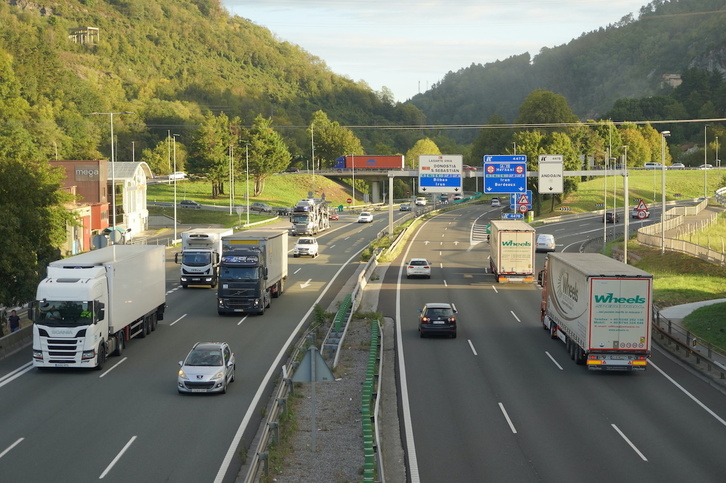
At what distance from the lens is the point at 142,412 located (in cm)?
2373

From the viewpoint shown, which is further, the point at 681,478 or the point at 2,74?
the point at 2,74

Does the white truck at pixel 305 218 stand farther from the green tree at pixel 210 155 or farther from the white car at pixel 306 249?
the green tree at pixel 210 155

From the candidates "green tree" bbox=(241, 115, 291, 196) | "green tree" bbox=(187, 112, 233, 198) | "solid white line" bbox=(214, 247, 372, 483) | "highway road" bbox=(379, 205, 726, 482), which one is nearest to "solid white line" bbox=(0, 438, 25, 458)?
"solid white line" bbox=(214, 247, 372, 483)

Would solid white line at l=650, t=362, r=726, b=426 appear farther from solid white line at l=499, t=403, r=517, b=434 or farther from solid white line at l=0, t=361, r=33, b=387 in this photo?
solid white line at l=0, t=361, r=33, b=387

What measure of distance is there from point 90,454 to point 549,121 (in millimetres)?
146171

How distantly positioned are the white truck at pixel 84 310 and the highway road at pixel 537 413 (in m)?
10.6

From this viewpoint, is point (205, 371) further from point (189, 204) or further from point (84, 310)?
point (189, 204)

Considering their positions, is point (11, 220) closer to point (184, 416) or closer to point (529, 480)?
point (184, 416)

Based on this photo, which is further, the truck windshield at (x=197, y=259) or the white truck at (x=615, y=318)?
the truck windshield at (x=197, y=259)

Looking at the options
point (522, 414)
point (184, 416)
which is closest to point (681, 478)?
point (522, 414)

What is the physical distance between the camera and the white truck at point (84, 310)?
28.1 m

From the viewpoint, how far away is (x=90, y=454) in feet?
65.2

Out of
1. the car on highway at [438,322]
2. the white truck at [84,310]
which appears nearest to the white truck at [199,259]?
the white truck at [84,310]

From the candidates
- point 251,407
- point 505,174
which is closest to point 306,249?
point 505,174
